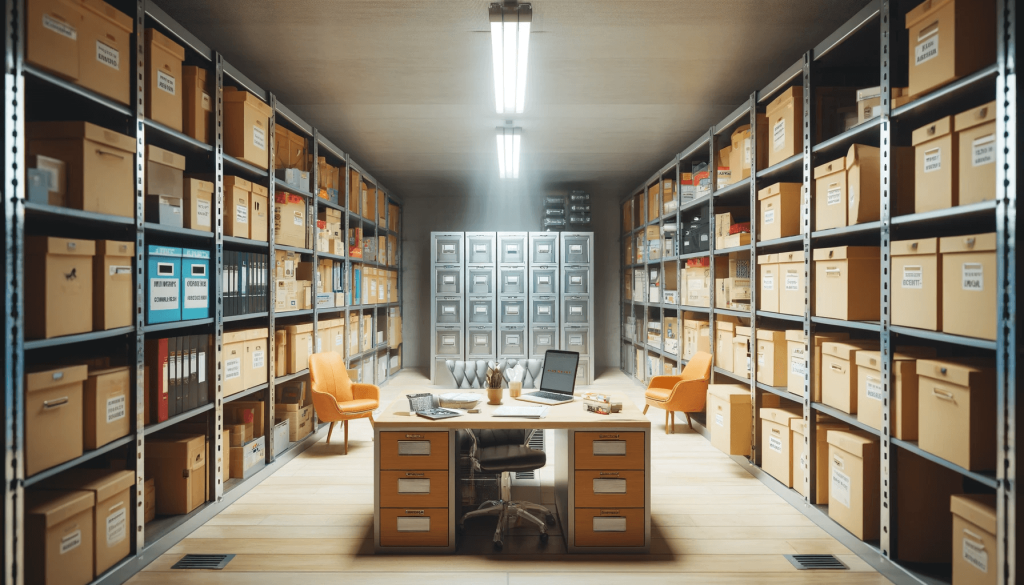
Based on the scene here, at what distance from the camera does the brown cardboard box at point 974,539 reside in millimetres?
1907

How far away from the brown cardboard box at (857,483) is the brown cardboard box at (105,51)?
13.0ft

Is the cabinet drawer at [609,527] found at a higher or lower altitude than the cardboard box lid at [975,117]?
lower

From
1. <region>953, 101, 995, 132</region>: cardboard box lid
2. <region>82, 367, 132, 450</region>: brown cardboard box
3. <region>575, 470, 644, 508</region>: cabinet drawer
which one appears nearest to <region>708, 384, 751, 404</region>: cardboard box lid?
<region>575, 470, 644, 508</region>: cabinet drawer

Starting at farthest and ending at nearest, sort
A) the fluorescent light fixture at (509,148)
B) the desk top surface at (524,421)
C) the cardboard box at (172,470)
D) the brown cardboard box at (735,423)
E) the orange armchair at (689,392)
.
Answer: the fluorescent light fixture at (509,148) < the orange armchair at (689,392) < the brown cardboard box at (735,423) < the cardboard box at (172,470) < the desk top surface at (524,421)

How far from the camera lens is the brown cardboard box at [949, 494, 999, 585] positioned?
6.26 ft

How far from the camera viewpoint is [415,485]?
2699 millimetres

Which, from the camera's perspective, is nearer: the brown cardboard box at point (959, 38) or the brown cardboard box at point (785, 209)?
the brown cardboard box at point (959, 38)

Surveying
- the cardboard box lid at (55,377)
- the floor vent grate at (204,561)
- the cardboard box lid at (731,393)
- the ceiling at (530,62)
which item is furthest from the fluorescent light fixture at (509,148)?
the floor vent grate at (204,561)

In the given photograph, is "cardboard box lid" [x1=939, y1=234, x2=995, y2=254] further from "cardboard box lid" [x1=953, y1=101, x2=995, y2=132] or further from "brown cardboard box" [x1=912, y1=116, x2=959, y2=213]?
"cardboard box lid" [x1=953, y1=101, x2=995, y2=132]

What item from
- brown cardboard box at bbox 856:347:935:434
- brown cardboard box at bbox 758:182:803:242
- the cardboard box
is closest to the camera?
brown cardboard box at bbox 856:347:935:434

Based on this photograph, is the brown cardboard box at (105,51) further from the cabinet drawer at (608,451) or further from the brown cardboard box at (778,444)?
the brown cardboard box at (778,444)

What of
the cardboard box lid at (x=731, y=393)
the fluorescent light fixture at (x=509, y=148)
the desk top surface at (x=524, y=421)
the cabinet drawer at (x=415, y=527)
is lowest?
the cabinet drawer at (x=415, y=527)

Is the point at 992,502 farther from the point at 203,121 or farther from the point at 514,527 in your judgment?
the point at 203,121

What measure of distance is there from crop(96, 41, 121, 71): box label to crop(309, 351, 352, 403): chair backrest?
2458mm
